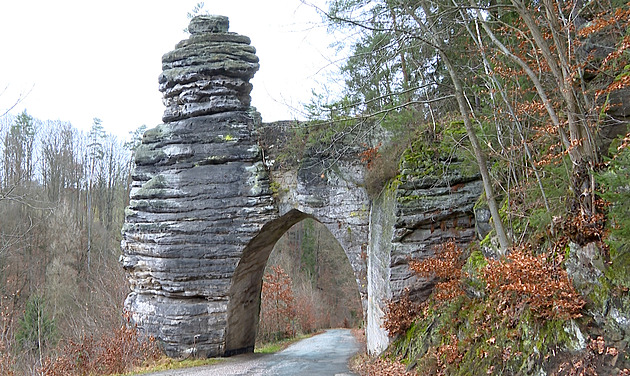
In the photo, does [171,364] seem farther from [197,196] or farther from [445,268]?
[445,268]

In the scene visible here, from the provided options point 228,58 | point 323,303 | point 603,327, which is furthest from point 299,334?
point 603,327

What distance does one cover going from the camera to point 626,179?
3.65 meters

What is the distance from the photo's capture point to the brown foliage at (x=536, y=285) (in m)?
4.31

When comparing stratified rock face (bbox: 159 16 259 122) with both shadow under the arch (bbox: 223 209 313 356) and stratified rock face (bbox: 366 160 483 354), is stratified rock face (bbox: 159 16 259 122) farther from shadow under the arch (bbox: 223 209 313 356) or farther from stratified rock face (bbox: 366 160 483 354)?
stratified rock face (bbox: 366 160 483 354)

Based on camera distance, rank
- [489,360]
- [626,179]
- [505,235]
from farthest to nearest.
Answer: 1. [505,235]
2. [489,360]
3. [626,179]

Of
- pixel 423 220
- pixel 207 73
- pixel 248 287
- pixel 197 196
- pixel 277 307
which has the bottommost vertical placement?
pixel 277 307

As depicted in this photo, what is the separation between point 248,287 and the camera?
1313cm

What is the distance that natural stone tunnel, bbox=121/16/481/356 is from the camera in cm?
1173

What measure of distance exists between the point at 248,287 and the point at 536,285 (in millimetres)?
9612

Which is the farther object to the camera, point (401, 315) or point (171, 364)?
point (171, 364)

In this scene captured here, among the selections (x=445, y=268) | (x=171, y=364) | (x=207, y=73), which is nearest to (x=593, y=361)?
(x=445, y=268)

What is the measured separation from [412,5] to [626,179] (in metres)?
4.54

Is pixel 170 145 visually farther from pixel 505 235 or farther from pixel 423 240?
pixel 505 235

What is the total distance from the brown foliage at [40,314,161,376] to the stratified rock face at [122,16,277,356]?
545 millimetres
